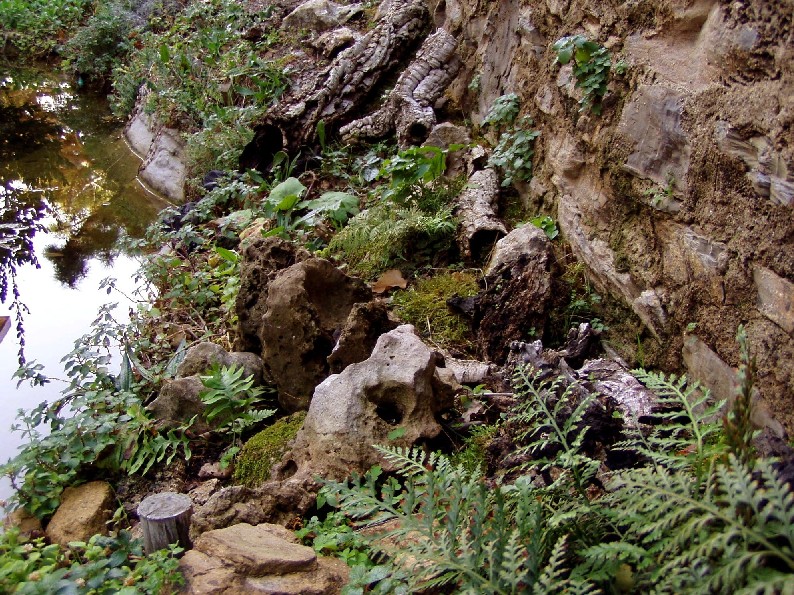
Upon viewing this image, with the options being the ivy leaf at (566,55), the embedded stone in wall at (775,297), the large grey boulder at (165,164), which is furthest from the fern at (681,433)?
the large grey boulder at (165,164)

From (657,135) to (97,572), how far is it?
8.45 feet

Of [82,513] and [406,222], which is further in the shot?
[406,222]

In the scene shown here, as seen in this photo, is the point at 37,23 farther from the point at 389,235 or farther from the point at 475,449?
the point at 475,449

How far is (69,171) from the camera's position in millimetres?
7875

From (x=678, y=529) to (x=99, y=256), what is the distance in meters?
5.71

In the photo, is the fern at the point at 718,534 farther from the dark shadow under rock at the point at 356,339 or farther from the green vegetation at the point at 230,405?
the green vegetation at the point at 230,405

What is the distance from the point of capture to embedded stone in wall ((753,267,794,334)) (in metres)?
2.06

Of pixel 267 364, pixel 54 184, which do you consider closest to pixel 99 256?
pixel 54 184

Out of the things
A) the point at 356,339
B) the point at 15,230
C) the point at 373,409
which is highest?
the point at 15,230

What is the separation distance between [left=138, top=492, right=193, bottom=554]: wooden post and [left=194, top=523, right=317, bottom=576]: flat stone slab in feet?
0.22

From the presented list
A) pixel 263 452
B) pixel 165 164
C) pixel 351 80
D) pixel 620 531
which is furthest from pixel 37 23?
pixel 620 531

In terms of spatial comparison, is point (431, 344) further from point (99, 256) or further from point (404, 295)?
point (99, 256)

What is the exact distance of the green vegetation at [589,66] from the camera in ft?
10.3

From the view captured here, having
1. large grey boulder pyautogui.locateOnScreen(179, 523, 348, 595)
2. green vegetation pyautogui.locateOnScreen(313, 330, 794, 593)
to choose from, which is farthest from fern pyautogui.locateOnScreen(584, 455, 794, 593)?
large grey boulder pyautogui.locateOnScreen(179, 523, 348, 595)
